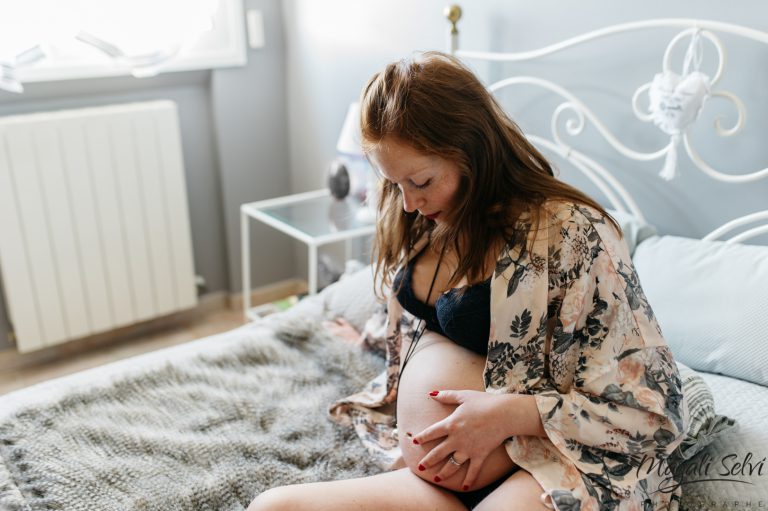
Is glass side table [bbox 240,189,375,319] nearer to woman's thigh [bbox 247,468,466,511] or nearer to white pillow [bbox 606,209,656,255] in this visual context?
white pillow [bbox 606,209,656,255]

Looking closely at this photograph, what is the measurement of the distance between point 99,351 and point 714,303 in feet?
7.09

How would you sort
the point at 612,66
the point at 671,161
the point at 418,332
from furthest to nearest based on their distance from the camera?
the point at 612,66, the point at 671,161, the point at 418,332

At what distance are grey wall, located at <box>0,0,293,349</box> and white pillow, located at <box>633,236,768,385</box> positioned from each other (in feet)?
5.79

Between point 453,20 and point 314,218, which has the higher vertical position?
point 453,20

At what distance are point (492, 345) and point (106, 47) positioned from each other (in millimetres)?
1782

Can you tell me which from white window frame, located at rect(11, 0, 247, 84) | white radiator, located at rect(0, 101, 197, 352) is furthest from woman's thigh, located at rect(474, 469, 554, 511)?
white window frame, located at rect(11, 0, 247, 84)

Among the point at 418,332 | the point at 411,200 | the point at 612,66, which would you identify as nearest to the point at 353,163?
the point at 612,66

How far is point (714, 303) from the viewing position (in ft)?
4.94

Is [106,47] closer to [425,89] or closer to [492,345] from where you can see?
Answer: [425,89]

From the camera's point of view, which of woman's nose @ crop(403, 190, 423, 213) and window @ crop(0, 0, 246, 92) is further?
window @ crop(0, 0, 246, 92)

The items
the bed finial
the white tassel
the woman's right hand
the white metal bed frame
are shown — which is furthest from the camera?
the bed finial

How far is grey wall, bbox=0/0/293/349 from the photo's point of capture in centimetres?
277

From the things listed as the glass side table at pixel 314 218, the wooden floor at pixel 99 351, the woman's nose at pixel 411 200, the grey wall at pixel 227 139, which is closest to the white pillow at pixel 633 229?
the woman's nose at pixel 411 200

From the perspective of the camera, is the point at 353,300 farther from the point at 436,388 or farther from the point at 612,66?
the point at 612,66
